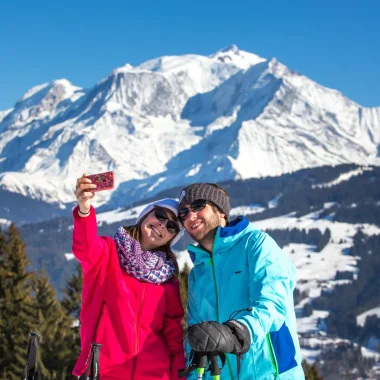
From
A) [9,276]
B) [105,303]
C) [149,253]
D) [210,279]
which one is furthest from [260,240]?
[9,276]

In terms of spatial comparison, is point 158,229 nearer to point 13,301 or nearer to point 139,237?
point 139,237

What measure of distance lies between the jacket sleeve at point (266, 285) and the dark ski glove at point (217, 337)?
19 centimetres

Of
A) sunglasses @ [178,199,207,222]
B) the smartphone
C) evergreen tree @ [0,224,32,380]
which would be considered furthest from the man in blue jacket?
evergreen tree @ [0,224,32,380]

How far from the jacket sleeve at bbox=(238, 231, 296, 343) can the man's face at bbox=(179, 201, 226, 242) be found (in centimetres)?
61

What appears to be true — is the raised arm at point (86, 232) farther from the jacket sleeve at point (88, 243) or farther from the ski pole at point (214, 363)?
the ski pole at point (214, 363)

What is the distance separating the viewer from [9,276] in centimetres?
2720

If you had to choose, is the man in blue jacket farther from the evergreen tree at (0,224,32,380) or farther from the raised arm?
the evergreen tree at (0,224,32,380)

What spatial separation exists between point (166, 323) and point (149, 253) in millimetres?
774

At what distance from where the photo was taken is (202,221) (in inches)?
284

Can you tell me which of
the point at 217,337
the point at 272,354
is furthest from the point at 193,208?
the point at 217,337

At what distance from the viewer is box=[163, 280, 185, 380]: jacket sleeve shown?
735cm

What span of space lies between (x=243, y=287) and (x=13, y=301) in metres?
23.0

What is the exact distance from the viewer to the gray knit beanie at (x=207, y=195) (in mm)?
7285

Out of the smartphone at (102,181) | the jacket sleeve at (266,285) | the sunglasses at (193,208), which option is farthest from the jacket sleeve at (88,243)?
the jacket sleeve at (266,285)
